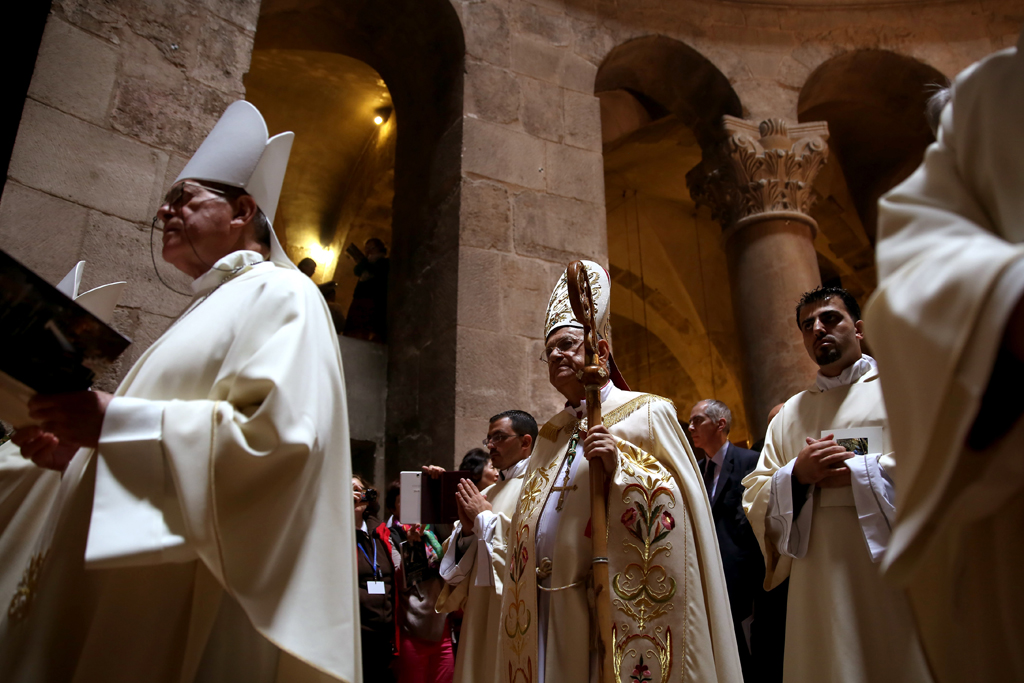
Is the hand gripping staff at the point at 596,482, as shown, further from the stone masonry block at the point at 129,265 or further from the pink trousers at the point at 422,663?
the stone masonry block at the point at 129,265

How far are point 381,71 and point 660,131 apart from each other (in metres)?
3.93

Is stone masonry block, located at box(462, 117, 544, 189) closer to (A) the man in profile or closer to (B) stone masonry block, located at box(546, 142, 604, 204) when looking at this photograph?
(B) stone masonry block, located at box(546, 142, 604, 204)

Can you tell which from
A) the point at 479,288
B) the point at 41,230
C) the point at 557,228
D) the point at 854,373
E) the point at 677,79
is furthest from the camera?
the point at 677,79

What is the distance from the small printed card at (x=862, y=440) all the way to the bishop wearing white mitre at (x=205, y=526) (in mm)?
1694

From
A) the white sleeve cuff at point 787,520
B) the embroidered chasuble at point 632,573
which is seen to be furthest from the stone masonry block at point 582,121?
the white sleeve cuff at point 787,520

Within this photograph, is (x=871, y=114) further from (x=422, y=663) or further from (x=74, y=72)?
(x=74, y=72)

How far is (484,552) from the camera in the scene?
3023 mm

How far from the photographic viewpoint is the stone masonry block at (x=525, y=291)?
494cm

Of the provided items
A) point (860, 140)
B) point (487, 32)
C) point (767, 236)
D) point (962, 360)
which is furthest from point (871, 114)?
point (962, 360)

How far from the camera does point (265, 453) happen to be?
4.39 ft

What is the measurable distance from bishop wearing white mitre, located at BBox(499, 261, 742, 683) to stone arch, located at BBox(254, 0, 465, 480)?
2073 millimetres

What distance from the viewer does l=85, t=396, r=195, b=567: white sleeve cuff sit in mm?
1230

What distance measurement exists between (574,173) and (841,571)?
3.92m

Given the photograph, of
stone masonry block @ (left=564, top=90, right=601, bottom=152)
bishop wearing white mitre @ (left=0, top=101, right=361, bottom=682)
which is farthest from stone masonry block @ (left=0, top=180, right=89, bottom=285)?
stone masonry block @ (left=564, top=90, right=601, bottom=152)
